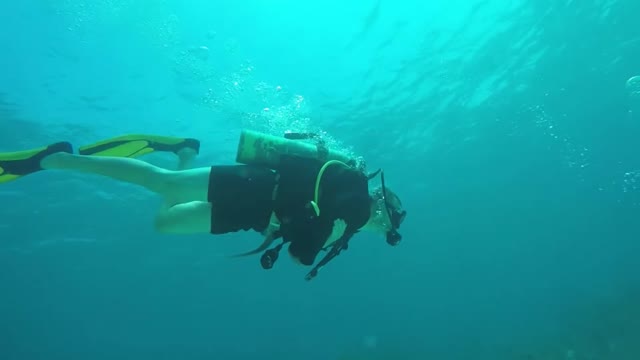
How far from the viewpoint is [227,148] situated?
21.9 metres

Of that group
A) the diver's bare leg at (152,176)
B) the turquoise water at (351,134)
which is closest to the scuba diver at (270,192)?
the diver's bare leg at (152,176)

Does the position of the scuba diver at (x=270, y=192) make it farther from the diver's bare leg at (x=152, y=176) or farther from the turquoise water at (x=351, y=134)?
the turquoise water at (x=351, y=134)

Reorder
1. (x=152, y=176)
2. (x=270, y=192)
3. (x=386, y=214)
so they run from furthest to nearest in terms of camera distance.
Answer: (x=386, y=214), (x=152, y=176), (x=270, y=192)

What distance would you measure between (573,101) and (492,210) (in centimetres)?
1586

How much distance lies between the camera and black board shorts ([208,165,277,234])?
17.1 feet

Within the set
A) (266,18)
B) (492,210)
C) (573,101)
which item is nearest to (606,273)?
(492,210)

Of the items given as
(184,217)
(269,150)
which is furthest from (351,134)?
(184,217)

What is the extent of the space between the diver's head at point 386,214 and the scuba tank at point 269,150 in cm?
91

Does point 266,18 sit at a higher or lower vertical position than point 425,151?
lower

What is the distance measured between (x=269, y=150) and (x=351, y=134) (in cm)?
1783

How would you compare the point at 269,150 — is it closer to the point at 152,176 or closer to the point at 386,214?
the point at 152,176

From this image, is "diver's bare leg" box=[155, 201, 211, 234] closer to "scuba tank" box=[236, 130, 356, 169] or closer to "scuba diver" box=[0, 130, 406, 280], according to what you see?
"scuba diver" box=[0, 130, 406, 280]

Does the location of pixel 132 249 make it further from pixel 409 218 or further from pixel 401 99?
pixel 401 99

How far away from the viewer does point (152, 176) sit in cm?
546
